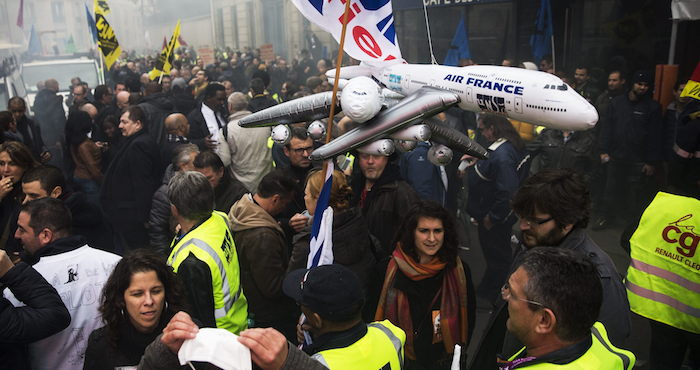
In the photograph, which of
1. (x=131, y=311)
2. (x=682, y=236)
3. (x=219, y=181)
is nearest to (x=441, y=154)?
(x=682, y=236)

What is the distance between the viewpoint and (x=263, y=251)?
3.99m

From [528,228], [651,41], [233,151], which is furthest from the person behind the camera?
[651,41]

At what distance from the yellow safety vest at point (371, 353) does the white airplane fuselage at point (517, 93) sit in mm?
1143

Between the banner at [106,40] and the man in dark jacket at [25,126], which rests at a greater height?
the banner at [106,40]

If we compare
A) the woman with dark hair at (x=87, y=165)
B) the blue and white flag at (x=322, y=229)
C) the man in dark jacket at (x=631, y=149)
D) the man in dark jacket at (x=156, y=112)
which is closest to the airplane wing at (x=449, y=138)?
the blue and white flag at (x=322, y=229)

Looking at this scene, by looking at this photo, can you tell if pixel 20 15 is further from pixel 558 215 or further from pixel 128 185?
pixel 558 215

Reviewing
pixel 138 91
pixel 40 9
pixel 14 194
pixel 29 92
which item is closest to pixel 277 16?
pixel 40 9

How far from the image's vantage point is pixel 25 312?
9.63ft

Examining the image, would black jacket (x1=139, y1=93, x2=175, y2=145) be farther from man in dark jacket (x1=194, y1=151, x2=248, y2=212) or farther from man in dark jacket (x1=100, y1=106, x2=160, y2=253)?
man in dark jacket (x1=194, y1=151, x2=248, y2=212)

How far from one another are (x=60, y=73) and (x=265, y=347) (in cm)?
1430

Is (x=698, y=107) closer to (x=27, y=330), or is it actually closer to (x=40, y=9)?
(x=27, y=330)

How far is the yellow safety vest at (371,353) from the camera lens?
7.82 feet

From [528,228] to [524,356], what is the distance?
0.87m

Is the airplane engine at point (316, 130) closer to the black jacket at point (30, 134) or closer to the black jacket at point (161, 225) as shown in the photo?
the black jacket at point (161, 225)
